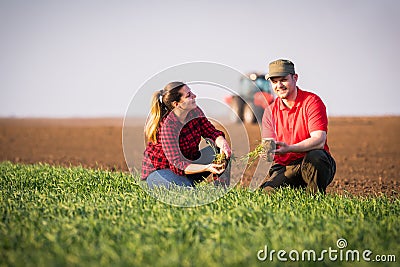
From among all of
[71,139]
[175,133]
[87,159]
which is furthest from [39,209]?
[71,139]

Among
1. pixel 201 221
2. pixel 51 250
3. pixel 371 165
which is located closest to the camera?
pixel 51 250

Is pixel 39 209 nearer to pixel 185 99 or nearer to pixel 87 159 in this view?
pixel 185 99

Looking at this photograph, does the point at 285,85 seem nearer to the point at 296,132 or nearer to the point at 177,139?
the point at 296,132

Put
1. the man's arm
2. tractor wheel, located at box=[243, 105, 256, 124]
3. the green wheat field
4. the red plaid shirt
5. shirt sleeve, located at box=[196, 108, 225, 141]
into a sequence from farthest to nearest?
tractor wheel, located at box=[243, 105, 256, 124] < shirt sleeve, located at box=[196, 108, 225, 141] < the red plaid shirt < the man's arm < the green wheat field

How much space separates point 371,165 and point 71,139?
1181cm

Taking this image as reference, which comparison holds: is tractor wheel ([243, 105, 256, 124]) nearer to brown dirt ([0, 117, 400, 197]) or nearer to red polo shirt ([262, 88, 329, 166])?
brown dirt ([0, 117, 400, 197])

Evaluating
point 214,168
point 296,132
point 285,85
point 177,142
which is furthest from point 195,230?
point 285,85

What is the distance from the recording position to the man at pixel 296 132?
5562 mm

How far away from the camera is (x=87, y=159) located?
13.1 meters

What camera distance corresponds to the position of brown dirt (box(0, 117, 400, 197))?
9015 millimetres

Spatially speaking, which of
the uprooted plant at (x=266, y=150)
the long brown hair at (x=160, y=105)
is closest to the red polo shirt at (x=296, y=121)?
the uprooted plant at (x=266, y=150)

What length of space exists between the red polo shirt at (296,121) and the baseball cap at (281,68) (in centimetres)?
39

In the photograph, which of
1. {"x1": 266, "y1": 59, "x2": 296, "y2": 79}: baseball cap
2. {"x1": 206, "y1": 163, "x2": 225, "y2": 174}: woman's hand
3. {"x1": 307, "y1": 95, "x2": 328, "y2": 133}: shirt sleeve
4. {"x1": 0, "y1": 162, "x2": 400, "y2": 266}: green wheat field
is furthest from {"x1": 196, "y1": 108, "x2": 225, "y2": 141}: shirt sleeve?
{"x1": 307, "y1": 95, "x2": 328, "y2": 133}: shirt sleeve

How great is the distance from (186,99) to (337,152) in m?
10.2
